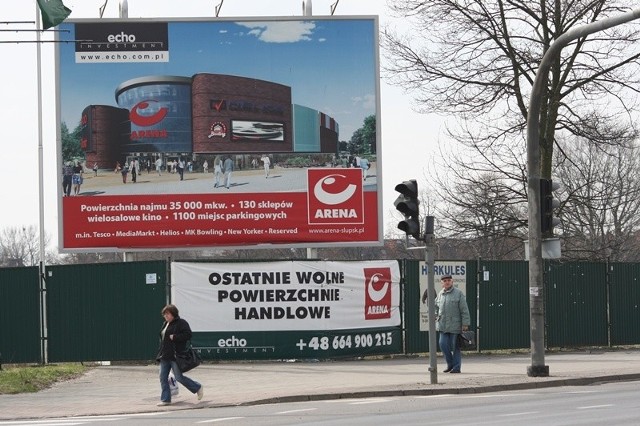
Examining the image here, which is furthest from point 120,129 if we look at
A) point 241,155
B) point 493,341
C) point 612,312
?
point 612,312

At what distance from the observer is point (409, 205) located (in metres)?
19.0

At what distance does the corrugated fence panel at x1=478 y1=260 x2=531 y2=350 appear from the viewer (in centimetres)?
2675

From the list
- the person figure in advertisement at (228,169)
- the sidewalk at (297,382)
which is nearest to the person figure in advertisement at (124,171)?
the person figure in advertisement at (228,169)

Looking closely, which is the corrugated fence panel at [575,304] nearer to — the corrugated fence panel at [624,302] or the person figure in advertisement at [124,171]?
the corrugated fence panel at [624,302]

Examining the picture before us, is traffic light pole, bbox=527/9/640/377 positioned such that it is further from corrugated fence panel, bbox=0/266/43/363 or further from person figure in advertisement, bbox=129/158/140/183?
corrugated fence panel, bbox=0/266/43/363

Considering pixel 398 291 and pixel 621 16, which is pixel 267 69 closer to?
pixel 398 291

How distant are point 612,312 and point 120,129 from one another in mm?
12237

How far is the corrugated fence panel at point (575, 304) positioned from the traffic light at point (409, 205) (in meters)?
9.77

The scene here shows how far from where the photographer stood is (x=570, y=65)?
2939 centimetres

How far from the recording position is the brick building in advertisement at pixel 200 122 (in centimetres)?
2605

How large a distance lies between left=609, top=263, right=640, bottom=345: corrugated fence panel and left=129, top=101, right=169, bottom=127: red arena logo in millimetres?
11143

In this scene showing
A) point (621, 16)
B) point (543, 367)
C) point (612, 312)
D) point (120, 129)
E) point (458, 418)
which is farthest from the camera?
point (612, 312)

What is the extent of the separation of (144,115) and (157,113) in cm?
28

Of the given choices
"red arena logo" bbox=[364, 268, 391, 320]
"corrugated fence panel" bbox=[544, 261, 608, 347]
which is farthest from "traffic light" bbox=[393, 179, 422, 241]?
"corrugated fence panel" bbox=[544, 261, 608, 347]
